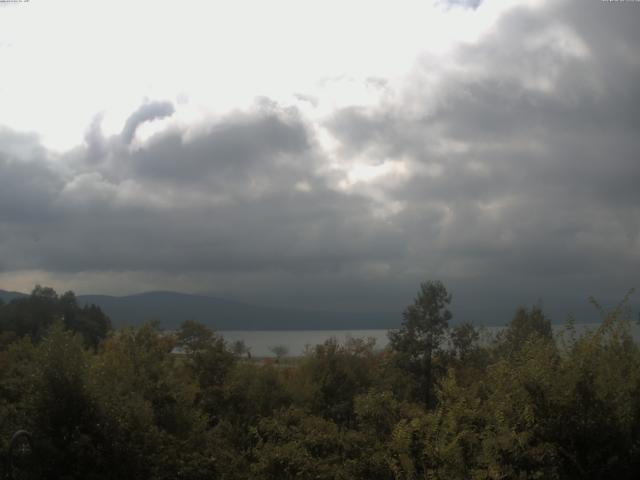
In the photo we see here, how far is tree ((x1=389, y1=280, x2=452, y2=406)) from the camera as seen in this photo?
44.2 meters

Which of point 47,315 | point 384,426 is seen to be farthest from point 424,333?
point 47,315

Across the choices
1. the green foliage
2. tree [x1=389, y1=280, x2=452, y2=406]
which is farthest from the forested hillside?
the green foliage

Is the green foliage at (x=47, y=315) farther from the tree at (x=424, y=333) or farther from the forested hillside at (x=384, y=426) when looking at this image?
the forested hillside at (x=384, y=426)

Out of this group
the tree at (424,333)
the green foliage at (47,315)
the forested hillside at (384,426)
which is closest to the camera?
the forested hillside at (384,426)

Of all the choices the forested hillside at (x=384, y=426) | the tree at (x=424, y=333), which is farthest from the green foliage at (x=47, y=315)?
the forested hillside at (x=384, y=426)

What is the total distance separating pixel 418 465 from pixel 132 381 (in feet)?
33.9

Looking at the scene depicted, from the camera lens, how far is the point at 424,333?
44.5m

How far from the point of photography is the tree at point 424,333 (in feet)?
145

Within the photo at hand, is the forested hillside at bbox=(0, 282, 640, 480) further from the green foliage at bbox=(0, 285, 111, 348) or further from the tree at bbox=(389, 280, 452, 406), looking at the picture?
the green foliage at bbox=(0, 285, 111, 348)

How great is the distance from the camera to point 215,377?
36.4 metres

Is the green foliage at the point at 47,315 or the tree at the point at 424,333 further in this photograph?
the green foliage at the point at 47,315

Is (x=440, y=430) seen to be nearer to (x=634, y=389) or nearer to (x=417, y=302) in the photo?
(x=634, y=389)

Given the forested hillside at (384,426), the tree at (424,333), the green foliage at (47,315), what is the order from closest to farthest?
the forested hillside at (384,426) → the tree at (424,333) → the green foliage at (47,315)

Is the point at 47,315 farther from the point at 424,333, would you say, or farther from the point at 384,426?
the point at 384,426
